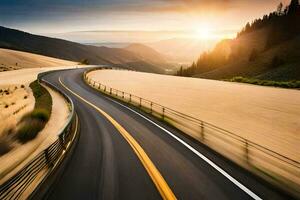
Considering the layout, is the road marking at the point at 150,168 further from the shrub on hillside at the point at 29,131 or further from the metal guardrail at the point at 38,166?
the shrub on hillside at the point at 29,131

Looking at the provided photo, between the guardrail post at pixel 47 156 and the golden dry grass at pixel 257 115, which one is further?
the golden dry grass at pixel 257 115

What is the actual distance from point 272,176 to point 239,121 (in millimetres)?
14866

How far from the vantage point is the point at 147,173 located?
11.1 m

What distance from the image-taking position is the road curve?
9305mm

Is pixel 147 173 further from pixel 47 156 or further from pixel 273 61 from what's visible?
pixel 273 61

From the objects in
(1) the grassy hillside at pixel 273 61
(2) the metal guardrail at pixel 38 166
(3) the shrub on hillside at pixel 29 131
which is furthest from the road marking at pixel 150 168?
(1) the grassy hillside at pixel 273 61

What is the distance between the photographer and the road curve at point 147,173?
9305 millimetres

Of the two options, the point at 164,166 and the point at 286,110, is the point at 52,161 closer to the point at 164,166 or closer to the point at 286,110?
the point at 164,166

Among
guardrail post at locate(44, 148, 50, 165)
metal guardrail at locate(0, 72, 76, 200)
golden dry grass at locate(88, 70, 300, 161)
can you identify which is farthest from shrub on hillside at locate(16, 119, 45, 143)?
golden dry grass at locate(88, 70, 300, 161)

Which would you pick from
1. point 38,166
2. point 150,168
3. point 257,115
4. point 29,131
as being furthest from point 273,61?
point 38,166

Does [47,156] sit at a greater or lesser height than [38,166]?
greater

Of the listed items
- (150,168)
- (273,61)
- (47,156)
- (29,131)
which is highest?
(273,61)

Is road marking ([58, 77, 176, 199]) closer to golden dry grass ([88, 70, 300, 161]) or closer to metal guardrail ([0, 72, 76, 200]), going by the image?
metal guardrail ([0, 72, 76, 200])

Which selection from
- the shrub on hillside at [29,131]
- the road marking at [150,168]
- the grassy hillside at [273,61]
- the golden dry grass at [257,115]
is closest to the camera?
the road marking at [150,168]
